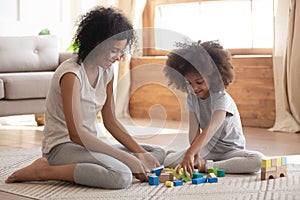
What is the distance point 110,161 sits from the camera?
80.7 inches

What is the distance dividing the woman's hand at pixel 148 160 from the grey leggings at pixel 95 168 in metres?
0.21

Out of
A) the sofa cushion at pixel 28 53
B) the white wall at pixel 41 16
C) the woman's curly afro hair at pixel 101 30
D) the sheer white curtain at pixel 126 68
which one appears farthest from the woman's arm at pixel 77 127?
the white wall at pixel 41 16

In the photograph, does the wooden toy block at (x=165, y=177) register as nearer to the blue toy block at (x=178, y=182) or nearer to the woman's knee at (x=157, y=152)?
the blue toy block at (x=178, y=182)

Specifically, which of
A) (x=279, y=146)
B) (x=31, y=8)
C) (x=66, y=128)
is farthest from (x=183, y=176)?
(x=31, y=8)

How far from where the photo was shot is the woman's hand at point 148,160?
7.36 ft

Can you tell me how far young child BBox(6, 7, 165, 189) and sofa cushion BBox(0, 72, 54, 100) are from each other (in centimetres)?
176

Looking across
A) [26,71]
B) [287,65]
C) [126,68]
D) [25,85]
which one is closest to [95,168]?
[25,85]

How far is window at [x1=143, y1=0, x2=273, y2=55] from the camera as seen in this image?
171 inches

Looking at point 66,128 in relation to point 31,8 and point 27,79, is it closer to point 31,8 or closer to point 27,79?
point 27,79

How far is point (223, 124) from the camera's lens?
238cm

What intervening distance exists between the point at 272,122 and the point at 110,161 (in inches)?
92.1

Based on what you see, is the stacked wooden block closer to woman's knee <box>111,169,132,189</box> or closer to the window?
woman's knee <box>111,169,132,189</box>

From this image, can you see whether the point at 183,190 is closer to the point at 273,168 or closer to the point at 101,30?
the point at 273,168

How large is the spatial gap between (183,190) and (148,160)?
298mm
